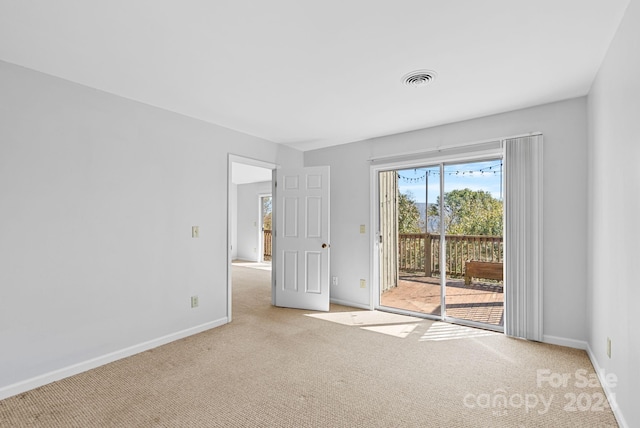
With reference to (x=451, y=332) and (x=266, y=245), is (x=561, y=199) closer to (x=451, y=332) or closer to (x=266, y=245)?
(x=451, y=332)

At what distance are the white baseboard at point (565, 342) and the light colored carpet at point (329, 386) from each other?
0.12 metres

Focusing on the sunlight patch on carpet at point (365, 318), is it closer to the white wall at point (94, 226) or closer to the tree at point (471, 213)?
the tree at point (471, 213)

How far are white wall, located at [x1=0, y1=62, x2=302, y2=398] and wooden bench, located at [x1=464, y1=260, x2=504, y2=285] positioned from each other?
325cm

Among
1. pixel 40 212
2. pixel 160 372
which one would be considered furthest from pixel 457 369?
pixel 40 212

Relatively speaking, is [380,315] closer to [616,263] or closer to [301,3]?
[616,263]

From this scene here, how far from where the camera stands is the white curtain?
3.08 metres

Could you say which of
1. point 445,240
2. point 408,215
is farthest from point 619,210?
point 408,215

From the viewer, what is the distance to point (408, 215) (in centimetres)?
482

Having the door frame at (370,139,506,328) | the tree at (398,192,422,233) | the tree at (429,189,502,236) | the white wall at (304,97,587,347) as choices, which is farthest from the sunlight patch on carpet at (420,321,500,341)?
the tree at (398,192,422,233)

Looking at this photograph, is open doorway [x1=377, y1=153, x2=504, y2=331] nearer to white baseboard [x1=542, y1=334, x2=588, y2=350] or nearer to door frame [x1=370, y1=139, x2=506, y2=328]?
door frame [x1=370, y1=139, x2=506, y2=328]

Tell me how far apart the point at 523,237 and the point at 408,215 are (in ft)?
5.99

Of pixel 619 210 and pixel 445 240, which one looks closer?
pixel 619 210

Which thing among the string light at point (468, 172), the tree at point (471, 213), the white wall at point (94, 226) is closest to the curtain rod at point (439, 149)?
the string light at point (468, 172)

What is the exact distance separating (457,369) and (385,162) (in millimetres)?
2545
